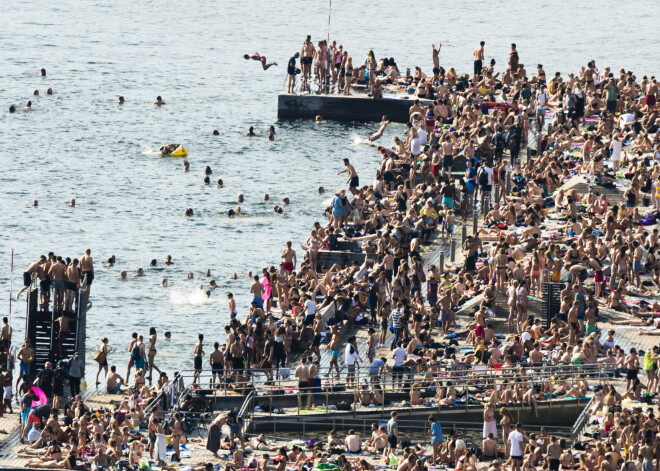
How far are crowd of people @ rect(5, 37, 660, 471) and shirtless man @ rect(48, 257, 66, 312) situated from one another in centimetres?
6

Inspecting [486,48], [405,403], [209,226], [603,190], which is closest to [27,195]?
[209,226]

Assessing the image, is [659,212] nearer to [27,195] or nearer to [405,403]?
[405,403]

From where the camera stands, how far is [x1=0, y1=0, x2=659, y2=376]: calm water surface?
57.3 m

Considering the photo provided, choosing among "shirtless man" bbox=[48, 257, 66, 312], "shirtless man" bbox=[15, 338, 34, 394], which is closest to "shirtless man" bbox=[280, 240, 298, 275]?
"shirtless man" bbox=[48, 257, 66, 312]

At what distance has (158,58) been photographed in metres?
99.9

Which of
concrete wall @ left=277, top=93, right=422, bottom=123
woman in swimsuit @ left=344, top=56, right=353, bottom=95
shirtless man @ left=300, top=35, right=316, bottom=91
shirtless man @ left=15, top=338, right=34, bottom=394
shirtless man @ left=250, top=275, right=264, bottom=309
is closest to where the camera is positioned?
shirtless man @ left=15, top=338, right=34, bottom=394

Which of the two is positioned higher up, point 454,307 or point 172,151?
point 172,151

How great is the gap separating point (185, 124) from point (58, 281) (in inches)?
1476

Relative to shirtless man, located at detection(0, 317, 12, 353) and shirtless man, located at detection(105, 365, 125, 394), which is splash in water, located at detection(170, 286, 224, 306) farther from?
shirtless man, located at detection(0, 317, 12, 353)

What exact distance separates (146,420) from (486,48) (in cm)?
6957

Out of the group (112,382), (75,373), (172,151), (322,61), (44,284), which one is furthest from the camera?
(172,151)

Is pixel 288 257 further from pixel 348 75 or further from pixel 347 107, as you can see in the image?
pixel 347 107

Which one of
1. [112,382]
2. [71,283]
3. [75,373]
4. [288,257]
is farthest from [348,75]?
[75,373]

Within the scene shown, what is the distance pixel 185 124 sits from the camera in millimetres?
80375
